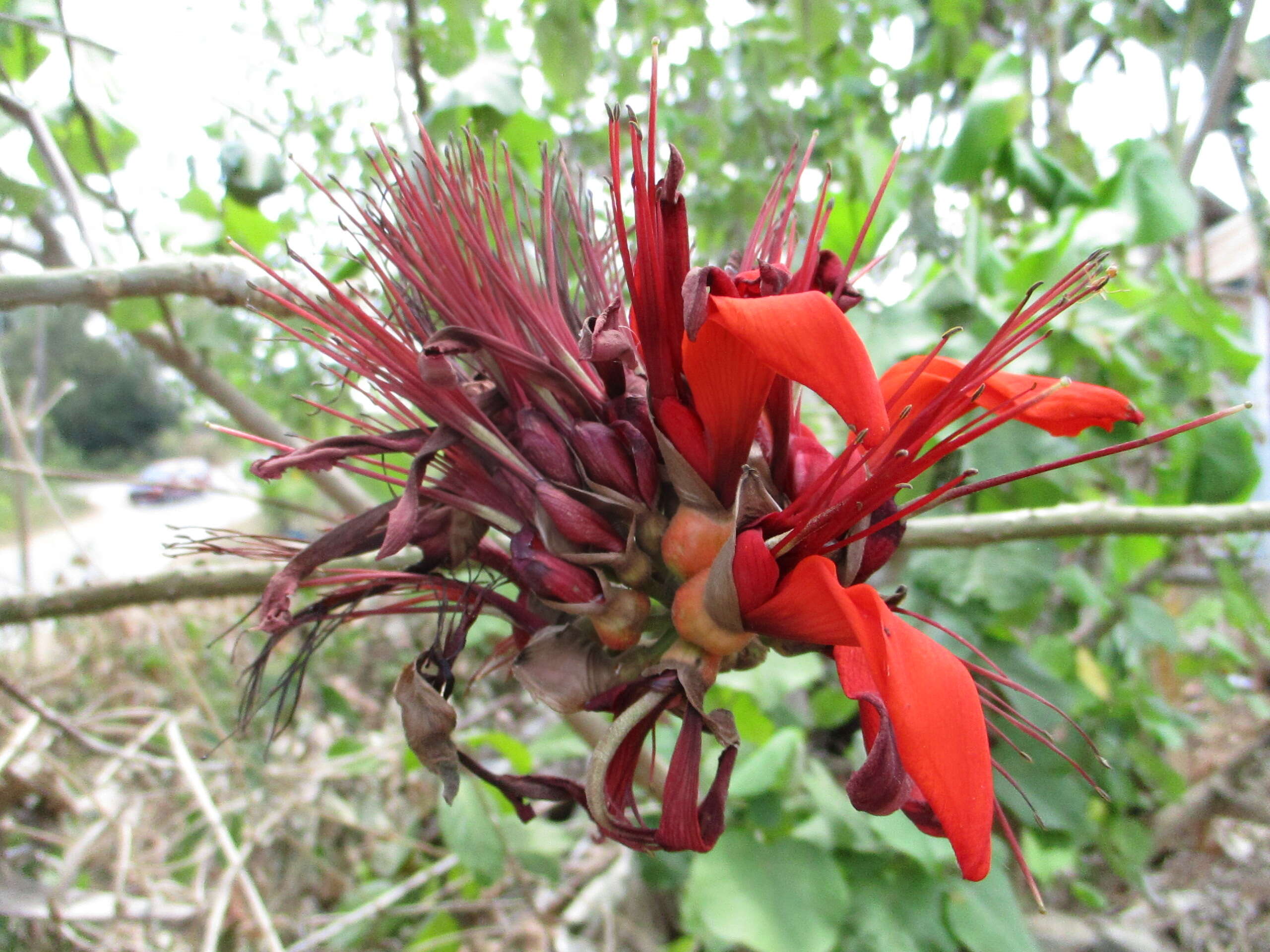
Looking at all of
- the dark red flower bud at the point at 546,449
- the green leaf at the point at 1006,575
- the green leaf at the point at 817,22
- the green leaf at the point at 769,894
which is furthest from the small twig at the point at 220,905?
the green leaf at the point at 817,22

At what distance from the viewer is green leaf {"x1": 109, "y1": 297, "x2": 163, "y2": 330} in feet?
3.01

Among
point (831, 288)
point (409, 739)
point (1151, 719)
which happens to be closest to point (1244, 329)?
point (1151, 719)

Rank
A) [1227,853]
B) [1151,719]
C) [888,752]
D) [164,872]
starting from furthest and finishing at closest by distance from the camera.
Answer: [1227,853] → [1151,719] → [164,872] → [888,752]

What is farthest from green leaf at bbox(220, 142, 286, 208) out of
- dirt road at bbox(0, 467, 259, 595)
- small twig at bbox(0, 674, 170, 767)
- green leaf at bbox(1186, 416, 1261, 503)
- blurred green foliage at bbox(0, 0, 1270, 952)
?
dirt road at bbox(0, 467, 259, 595)

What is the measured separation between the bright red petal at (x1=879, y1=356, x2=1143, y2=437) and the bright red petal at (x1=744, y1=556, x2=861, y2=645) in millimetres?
128

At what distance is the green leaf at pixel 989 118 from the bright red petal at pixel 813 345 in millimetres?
1126

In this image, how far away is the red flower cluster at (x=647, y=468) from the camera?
1.26ft

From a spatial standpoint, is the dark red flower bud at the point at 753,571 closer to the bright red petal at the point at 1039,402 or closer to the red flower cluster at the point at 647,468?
the red flower cluster at the point at 647,468

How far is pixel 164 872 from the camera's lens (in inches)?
54.1

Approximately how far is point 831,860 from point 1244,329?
1.19 meters

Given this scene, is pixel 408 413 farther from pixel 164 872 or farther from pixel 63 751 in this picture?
pixel 63 751

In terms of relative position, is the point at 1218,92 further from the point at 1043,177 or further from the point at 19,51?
the point at 19,51

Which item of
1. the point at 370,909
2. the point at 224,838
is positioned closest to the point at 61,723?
the point at 224,838

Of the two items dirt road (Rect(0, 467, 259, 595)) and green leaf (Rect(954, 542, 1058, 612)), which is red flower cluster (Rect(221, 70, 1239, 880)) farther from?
dirt road (Rect(0, 467, 259, 595))
